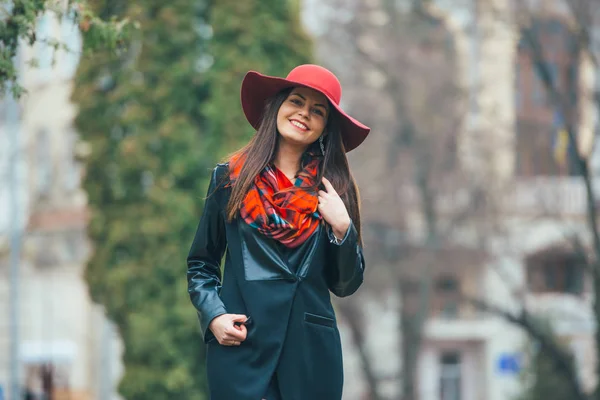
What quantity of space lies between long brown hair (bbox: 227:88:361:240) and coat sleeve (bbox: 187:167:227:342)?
0.11 meters

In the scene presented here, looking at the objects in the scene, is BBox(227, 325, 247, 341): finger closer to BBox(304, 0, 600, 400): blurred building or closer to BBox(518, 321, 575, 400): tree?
BBox(304, 0, 600, 400): blurred building

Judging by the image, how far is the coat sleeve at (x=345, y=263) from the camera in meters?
4.38

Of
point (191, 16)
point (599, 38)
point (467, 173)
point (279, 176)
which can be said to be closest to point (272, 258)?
point (279, 176)

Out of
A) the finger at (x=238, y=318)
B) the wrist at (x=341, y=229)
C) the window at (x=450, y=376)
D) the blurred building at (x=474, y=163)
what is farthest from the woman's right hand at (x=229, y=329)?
the window at (x=450, y=376)

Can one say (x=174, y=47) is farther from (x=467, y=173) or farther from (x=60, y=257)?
(x=60, y=257)

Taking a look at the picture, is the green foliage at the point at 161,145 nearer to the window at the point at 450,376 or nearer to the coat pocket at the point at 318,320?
the coat pocket at the point at 318,320

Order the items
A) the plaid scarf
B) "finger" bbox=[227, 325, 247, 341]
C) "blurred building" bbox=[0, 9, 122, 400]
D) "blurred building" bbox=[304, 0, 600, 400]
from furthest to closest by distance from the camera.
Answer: "blurred building" bbox=[0, 9, 122, 400], "blurred building" bbox=[304, 0, 600, 400], the plaid scarf, "finger" bbox=[227, 325, 247, 341]

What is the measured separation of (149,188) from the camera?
1464 centimetres

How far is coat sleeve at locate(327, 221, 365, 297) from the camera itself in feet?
14.4

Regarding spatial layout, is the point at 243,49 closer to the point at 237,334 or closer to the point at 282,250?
the point at 282,250

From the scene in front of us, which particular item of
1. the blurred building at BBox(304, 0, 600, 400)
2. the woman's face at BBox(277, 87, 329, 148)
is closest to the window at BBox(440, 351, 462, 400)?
the blurred building at BBox(304, 0, 600, 400)

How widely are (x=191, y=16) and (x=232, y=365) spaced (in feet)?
36.8

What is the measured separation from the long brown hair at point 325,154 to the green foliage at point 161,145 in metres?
9.69

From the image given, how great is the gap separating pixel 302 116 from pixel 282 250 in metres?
0.53
